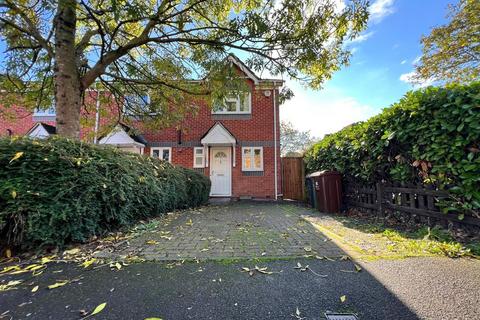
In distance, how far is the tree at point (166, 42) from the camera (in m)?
4.23

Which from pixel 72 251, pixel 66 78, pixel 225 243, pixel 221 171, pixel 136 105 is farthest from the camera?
pixel 221 171

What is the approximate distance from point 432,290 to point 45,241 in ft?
14.2

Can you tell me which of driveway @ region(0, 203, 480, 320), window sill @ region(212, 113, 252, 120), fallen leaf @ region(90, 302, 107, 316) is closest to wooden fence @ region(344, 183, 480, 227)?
driveway @ region(0, 203, 480, 320)

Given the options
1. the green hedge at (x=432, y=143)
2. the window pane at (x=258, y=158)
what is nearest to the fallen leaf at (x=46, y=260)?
the green hedge at (x=432, y=143)

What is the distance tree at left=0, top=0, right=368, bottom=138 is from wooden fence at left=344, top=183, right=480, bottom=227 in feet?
9.68

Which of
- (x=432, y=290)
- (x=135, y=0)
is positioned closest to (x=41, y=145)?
(x=135, y=0)

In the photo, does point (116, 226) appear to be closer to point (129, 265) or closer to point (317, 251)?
point (129, 265)

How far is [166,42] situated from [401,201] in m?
6.25

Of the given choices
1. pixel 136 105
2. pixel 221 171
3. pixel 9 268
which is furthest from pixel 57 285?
pixel 221 171

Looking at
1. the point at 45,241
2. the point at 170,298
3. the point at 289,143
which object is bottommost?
the point at 170,298

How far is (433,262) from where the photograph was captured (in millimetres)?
2561

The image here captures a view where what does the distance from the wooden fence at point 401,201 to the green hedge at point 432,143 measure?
16 cm

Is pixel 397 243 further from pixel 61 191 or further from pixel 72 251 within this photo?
pixel 61 191

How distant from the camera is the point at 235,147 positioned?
38.2 ft
